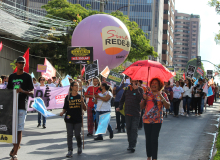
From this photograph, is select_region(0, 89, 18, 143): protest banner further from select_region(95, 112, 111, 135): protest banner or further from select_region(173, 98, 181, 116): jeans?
select_region(173, 98, 181, 116): jeans

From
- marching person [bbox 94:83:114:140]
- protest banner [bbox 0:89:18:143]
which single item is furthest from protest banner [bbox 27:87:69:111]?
protest banner [bbox 0:89:18:143]

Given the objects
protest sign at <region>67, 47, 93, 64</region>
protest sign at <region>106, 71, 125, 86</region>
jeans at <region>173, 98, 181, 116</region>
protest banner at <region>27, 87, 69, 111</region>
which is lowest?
jeans at <region>173, 98, 181, 116</region>

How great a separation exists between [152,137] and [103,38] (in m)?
11.1

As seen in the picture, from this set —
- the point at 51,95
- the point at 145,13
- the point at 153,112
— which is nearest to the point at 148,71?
the point at 153,112

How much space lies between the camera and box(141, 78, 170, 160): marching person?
620 cm

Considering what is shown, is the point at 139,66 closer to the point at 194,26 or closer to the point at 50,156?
the point at 50,156

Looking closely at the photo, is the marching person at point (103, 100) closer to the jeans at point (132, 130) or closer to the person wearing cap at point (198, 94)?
the jeans at point (132, 130)

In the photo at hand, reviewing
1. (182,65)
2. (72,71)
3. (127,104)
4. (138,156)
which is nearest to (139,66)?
(127,104)

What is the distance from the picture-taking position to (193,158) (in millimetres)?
7434

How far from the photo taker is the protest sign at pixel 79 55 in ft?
31.7

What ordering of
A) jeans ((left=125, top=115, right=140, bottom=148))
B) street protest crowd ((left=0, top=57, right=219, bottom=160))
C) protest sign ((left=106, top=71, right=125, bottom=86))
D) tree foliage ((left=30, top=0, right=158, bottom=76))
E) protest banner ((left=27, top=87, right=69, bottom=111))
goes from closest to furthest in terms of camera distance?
street protest crowd ((left=0, top=57, right=219, bottom=160)) < jeans ((left=125, top=115, right=140, bottom=148)) < protest sign ((left=106, top=71, right=125, bottom=86)) < protest banner ((left=27, top=87, right=69, bottom=111)) < tree foliage ((left=30, top=0, right=158, bottom=76))

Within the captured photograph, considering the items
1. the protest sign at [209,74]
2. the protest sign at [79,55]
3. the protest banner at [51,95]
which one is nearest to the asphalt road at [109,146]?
the protest sign at [79,55]

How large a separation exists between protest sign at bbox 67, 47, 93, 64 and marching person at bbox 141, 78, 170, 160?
3.82 metres

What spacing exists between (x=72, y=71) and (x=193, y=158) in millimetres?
30014
